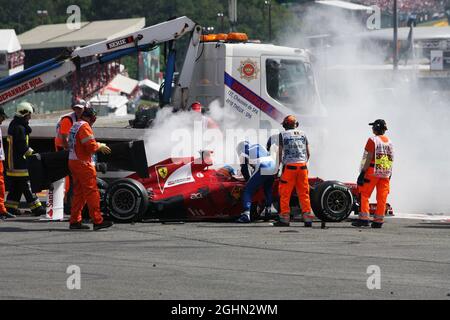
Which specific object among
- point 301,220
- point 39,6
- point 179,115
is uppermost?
point 39,6

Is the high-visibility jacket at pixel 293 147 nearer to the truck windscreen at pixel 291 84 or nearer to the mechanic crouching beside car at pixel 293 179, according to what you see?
the mechanic crouching beside car at pixel 293 179

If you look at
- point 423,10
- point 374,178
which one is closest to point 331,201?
point 374,178

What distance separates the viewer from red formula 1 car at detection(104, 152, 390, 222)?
1535 cm

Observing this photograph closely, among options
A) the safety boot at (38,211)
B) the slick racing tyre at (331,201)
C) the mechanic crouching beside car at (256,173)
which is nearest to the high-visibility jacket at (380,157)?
the slick racing tyre at (331,201)

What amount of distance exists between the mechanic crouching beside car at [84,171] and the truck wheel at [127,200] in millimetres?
638

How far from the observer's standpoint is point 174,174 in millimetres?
15773

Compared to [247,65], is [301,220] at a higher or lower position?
lower

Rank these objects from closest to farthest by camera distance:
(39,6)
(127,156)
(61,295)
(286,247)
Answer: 1. (61,295)
2. (286,247)
3. (127,156)
4. (39,6)

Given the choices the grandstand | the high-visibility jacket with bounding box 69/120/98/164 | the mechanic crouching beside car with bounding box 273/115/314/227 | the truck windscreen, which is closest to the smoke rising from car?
the truck windscreen

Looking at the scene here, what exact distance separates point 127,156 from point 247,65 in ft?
14.9

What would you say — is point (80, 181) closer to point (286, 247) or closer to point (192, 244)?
point (192, 244)

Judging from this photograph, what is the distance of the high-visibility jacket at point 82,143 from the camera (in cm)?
1455

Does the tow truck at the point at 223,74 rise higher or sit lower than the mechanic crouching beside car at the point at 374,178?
higher

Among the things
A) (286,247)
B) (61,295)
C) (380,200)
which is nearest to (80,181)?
(286,247)
